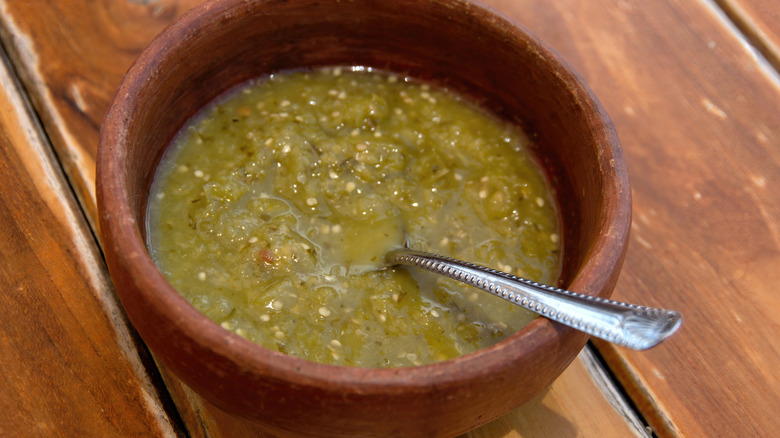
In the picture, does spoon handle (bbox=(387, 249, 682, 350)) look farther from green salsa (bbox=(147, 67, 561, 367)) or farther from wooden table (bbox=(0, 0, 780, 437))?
wooden table (bbox=(0, 0, 780, 437))

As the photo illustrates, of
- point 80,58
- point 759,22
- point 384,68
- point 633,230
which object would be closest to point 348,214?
point 384,68

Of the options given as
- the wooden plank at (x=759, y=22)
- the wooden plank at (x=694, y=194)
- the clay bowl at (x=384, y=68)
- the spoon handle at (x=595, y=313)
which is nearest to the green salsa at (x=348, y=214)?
the clay bowl at (x=384, y=68)

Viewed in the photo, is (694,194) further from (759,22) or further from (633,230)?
(759,22)

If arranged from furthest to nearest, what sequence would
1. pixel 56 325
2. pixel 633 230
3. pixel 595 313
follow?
pixel 633 230
pixel 56 325
pixel 595 313

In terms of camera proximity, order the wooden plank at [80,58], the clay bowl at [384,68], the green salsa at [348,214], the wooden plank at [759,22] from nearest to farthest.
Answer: the clay bowl at [384,68] → the green salsa at [348,214] → the wooden plank at [80,58] → the wooden plank at [759,22]

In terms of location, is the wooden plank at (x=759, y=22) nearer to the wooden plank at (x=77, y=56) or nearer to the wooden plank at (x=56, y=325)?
the wooden plank at (x=77, y=56)

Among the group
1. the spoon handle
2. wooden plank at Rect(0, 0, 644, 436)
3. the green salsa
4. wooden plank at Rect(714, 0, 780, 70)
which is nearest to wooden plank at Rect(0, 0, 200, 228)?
wooden plank at Rect(0, 0, 644, 436)

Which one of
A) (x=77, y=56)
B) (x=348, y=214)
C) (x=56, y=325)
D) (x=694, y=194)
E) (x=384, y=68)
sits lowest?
(x=56, y=325)
